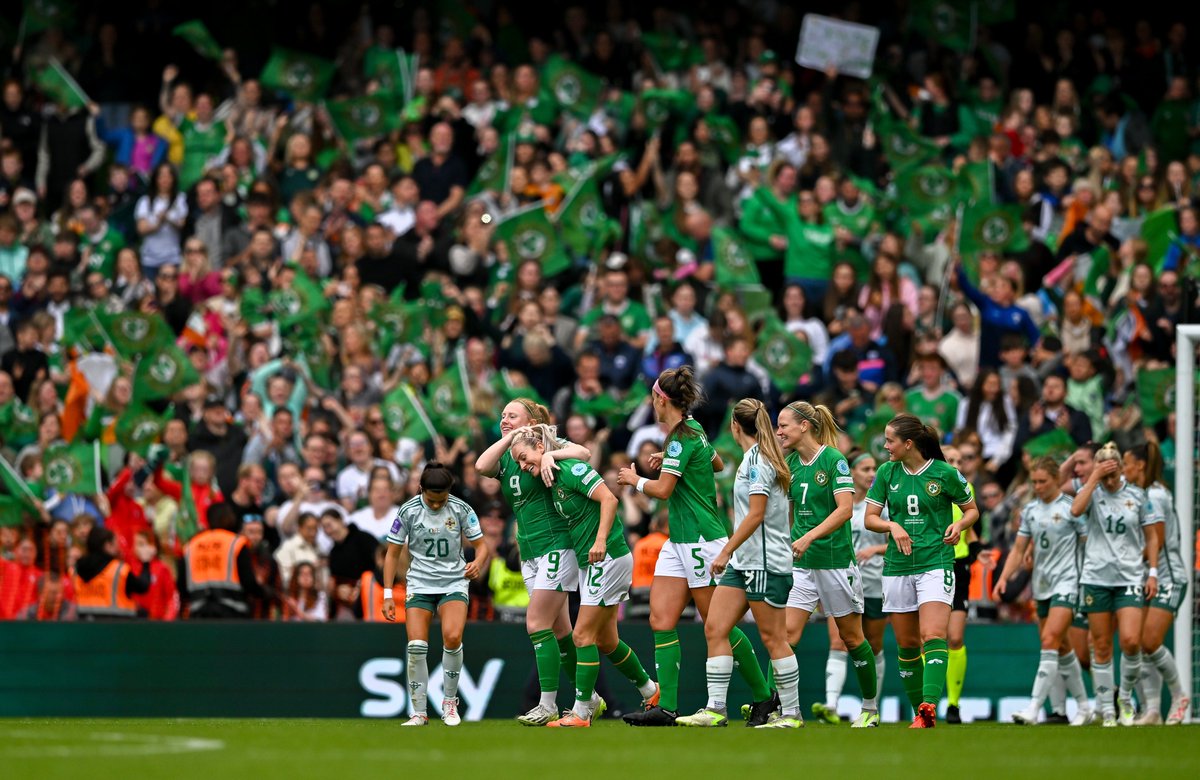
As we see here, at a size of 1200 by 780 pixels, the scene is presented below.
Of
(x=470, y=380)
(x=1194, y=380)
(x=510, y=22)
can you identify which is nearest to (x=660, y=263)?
(x=470, y=380)

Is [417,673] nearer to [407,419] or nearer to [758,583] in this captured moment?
[758,583]

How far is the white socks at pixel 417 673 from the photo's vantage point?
13.7 meters

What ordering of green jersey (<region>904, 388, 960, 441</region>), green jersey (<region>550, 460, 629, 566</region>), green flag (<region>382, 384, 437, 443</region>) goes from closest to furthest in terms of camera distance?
green jersey (<region>550, 460, 629, 566</region>) < green jersey (<region>904, 388, 960, 441</region>) < green flag (<region>382, 384, 437, 443</region>)

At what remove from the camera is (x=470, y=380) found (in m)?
20.4

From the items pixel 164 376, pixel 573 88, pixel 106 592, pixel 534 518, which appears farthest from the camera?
pixel 573 88

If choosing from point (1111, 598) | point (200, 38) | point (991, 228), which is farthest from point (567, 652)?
point (200, 38)

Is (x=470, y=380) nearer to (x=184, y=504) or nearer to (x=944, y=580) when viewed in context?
(x=184, y=504)

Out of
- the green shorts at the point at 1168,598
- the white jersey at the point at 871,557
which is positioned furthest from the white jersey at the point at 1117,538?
the white jersey at the point at 871,557

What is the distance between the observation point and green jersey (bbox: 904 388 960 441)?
19344 mm

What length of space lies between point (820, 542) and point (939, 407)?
20.9 ft

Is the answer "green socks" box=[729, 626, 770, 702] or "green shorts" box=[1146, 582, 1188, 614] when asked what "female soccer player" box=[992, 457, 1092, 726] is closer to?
"green shorts" box=[1146, 582, 1188, 614]

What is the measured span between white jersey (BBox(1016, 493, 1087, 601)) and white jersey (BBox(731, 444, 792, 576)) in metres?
2.98

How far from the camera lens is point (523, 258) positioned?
2209cm

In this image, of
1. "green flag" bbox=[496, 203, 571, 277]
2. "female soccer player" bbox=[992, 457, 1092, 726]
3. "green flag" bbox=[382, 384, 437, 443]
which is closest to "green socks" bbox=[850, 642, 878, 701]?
"female soccer player" bbox=[992, 457, 1092, 726]
